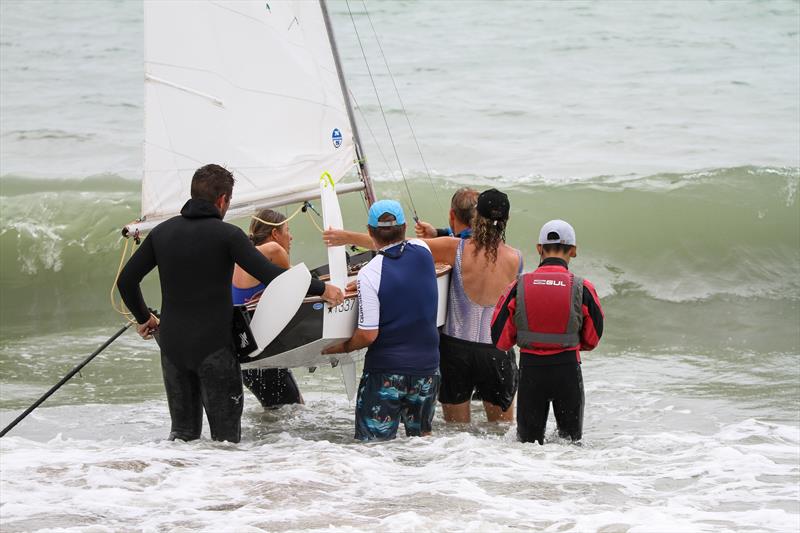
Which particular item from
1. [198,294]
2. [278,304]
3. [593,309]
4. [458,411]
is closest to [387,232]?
[278,304]

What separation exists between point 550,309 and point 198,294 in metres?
1.88

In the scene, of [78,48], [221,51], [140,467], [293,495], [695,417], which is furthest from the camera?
[78,48]

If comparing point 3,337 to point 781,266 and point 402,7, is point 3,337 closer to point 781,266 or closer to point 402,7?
point 781,266

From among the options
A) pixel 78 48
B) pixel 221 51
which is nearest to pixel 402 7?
pixel 78 48

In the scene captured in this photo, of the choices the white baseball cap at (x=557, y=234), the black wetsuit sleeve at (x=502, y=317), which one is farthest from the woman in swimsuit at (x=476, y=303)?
the black wetsuit sleeve at (x=502, y=317)

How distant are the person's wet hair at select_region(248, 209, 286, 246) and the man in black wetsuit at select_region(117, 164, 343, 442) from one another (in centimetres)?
114

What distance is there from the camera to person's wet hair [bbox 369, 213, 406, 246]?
590 centimetres

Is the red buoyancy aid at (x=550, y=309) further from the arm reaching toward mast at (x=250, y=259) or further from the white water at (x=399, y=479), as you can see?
the arm reaching toward mast at (x=250, y=259)

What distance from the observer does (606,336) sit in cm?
1188

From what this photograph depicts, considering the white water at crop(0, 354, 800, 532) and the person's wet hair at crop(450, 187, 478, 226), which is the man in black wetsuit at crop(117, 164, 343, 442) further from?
the person's wet hair at crop(450, 187, 478, 226)

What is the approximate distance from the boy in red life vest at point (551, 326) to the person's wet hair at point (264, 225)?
5.69 feet

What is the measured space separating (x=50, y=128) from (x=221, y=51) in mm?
15529

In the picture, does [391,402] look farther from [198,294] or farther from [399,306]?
[198,294]

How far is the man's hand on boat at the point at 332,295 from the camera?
19.3 ft
